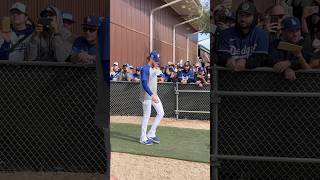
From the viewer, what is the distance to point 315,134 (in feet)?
17.3

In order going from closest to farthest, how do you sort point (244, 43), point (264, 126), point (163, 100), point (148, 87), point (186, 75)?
point (244, 43)
point (264, 126)
point (148, 87)
point (163, 100)
point (186, 75)

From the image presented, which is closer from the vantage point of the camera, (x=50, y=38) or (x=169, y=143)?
(x=50, y=38)

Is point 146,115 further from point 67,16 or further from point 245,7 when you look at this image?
point 245,7

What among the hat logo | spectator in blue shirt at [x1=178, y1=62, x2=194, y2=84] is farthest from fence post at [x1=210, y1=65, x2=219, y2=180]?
spectator in blue shirt at [x1=178, y1=62, x2=194, y2=84]

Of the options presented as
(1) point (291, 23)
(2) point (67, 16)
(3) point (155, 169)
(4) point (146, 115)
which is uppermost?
(2) point (67, 16)

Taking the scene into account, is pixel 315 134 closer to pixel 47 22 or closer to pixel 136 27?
pixel 47 22

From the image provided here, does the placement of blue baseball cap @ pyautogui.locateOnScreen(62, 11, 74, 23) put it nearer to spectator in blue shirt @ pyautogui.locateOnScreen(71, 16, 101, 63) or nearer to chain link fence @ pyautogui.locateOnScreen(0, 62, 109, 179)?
spectator in blue shirt @ pyautogui.locateOnScreen(71, 16, 101, 63)

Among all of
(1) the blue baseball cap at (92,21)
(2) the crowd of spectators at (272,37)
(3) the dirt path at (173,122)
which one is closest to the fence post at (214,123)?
(2) the crowd of spectators at (272,37)

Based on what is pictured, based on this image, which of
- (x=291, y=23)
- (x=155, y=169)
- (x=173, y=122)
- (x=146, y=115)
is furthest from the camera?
(x=173, y=122)

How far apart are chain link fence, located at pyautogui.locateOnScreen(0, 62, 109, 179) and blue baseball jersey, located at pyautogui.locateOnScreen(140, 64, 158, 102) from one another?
3598 millimetres

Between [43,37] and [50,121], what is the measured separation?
1.10m

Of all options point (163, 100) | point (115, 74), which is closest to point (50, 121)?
point (163, 100)

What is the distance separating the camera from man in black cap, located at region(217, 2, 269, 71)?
16.9 ft

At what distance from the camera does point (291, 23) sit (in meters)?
5.11
